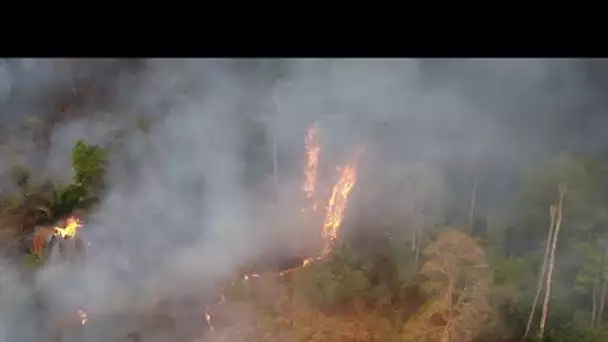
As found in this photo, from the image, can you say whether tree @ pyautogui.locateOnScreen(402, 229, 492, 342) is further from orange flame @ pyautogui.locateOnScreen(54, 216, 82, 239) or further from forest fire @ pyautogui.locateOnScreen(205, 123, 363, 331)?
orange flame @ pyautogui.locateOnScreen(54, 216, 82, 239)

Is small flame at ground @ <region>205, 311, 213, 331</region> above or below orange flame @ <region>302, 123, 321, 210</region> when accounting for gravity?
below

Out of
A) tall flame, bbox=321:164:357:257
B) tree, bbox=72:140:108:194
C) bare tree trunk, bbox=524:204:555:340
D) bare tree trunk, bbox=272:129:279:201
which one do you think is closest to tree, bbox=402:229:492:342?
bare tree trunk, bbox=524:204:555:340

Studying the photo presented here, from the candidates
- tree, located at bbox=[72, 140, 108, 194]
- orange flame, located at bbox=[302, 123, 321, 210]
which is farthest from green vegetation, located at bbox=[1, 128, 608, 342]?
orange flame, located at bbox=[302, 123, 321, 210]

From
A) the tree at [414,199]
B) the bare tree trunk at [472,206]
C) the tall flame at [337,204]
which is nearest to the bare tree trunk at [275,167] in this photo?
the tall flame at [337,204]

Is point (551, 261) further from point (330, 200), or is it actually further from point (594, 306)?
point (330, 200)

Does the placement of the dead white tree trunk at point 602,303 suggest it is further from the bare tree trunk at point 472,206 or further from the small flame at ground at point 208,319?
the small flame at ground at point 208,319

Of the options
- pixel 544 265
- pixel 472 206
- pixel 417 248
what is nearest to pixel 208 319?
pixel 417 248

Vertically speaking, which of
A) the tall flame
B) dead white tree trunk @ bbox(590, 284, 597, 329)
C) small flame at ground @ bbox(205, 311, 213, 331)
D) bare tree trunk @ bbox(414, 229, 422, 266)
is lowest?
small flame at ground @ bbox(205, 311, 213, 331)

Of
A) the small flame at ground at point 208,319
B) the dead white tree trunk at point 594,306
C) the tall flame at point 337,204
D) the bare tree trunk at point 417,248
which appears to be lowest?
the small flame at ground at point 208,319
